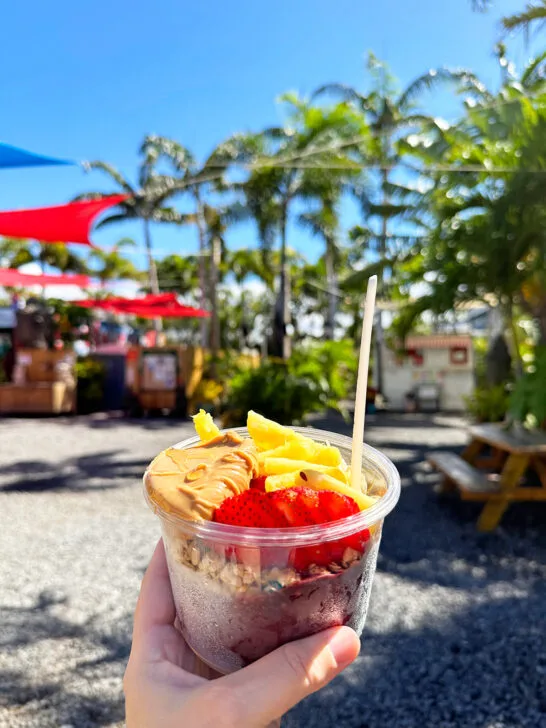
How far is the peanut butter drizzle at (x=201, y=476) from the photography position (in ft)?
2.89

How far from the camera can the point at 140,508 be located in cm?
484

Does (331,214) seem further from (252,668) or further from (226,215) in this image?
(252,668)

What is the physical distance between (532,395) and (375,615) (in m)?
2.73

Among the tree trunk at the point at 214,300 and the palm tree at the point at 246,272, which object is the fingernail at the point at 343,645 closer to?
the tree trunk at the point at 214,300

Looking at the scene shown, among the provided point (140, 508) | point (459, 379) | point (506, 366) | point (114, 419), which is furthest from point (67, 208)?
point (459, 379)

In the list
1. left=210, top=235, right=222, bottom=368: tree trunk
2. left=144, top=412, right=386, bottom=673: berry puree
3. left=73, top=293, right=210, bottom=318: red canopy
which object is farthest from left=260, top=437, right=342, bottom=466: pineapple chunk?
left=210, top=235, right=222, bottom=368: tree trunk

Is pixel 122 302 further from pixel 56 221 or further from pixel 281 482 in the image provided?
pixel 281 482

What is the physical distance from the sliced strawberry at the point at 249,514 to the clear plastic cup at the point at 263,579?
3 cm

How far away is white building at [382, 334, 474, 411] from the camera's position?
504 inches

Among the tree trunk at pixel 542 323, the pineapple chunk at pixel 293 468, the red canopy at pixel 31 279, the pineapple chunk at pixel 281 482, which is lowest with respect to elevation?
the pineapple chunk at pixel 281 482

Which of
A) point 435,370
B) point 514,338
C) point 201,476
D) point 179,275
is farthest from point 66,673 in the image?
point 179,275

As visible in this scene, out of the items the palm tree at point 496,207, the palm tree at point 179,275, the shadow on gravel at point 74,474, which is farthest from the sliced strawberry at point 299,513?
the palm tree at point 179,275

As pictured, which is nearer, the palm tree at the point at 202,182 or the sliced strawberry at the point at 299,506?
the sliced strawberry at the point at 299,506

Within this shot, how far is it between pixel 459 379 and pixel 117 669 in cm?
1198
